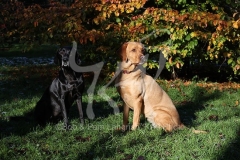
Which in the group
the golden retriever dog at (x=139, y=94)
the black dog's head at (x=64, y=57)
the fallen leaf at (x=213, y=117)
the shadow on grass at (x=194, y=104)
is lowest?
the shadow on grass at (x=194, y=104)

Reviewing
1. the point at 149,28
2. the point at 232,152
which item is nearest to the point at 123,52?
the point at 232,152

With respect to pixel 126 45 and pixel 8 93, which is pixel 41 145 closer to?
pixel 126 45

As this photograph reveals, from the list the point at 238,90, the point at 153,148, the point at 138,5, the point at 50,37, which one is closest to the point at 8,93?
the point at 50,37

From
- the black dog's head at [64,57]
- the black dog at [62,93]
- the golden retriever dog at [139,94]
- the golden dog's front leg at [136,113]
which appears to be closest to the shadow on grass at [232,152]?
the golden retriever dog at [139,94]

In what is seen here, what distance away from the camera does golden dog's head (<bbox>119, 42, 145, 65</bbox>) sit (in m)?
5.06

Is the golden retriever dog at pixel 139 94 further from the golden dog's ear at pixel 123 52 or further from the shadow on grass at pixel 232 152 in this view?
the shadow on grass at pixel 232 152

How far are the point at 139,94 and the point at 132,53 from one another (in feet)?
2.07

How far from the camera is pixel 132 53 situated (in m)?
5.07

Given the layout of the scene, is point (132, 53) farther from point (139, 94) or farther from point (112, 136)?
point (112, 136)

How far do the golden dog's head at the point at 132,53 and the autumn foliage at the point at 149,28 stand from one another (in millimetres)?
3066

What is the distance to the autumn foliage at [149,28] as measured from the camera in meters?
8.05

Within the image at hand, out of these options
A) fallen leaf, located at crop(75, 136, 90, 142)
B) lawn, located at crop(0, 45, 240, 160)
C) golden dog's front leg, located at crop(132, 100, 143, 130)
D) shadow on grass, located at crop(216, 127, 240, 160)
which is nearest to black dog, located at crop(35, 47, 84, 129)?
lawn, located at crop(0, 45, 240, 160)

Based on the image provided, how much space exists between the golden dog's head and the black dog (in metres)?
0.69

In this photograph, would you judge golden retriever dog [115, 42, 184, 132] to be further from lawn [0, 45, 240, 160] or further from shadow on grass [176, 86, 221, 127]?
shadow on grass [176, 86, 221, 127]
